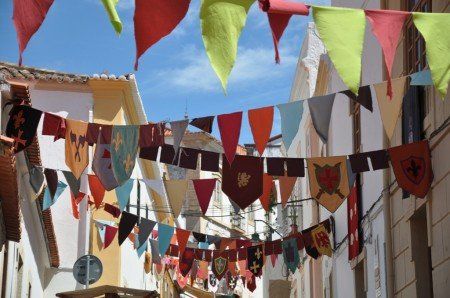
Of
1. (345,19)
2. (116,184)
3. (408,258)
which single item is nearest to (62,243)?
(116,184)

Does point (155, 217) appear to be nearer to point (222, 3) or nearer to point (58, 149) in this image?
point (58, 149)

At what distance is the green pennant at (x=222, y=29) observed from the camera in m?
6.04

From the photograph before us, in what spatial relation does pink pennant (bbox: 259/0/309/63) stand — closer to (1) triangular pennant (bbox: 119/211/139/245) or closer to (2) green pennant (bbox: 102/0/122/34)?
(2) green pennant (bbox: 102/0/122/34)

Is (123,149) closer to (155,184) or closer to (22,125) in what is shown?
(22,125)

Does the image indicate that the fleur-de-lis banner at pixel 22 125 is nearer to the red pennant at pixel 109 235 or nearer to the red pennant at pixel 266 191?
the red pennant at pixel 266 191

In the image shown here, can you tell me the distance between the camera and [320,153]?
83.0ft

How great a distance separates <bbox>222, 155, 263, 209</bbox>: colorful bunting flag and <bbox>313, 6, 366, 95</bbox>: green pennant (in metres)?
5.84

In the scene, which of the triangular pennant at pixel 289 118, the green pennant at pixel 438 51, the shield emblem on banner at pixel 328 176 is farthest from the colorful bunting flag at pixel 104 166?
the green pennant at pixel 438 51

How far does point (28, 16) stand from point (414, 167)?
758 centimetres

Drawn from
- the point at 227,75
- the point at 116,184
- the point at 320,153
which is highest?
the point at 320,153

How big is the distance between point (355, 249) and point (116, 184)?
6.55 m

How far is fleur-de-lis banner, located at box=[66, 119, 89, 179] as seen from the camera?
12.7m

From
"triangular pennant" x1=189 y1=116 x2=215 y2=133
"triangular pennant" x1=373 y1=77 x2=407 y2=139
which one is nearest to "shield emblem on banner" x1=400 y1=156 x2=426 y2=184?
"triangular pennant" x1=373 y1=77 x2=407 y2=139

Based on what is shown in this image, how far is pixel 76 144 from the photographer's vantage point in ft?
42.0
